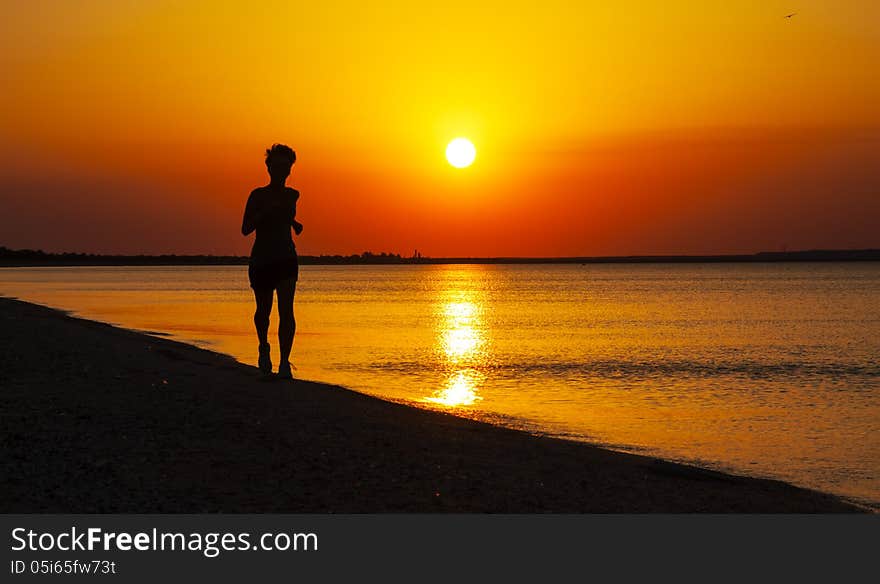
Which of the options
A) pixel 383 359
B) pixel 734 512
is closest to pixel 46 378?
pixel 734 512

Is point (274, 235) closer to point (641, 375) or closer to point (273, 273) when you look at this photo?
point (273, 273)

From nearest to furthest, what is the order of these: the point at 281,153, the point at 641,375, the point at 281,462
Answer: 1. the point at 281,462
2. the point at 281,153
3. the point at 641,375

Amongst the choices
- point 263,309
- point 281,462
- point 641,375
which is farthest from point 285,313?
point 641,375

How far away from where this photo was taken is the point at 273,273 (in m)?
13.3

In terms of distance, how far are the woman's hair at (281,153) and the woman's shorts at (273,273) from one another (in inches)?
53.5

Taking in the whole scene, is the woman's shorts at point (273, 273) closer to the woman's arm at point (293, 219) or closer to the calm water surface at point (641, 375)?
the woman's arm at point (293, 219)

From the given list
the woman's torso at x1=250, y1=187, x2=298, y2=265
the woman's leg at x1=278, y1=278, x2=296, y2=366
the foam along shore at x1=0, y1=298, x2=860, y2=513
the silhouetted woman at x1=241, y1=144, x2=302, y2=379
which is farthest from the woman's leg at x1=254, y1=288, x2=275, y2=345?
the foam along shore at x1=0, y1=298, x2=860, y2=513

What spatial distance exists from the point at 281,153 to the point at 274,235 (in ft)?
3.54

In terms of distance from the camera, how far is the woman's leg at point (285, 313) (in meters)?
13.3

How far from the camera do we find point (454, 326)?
175 feet

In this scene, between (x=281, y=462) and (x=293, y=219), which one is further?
(x=293, y=219)

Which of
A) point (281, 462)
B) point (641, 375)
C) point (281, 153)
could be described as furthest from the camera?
point (641, 375)
